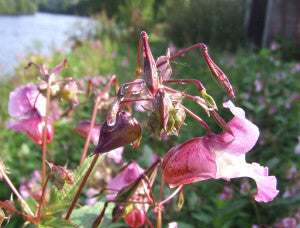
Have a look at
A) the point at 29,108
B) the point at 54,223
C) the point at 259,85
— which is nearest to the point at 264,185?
the point at 54,223

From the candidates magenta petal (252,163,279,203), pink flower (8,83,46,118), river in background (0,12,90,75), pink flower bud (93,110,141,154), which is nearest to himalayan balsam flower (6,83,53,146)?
pink flower (8,83,46,118)

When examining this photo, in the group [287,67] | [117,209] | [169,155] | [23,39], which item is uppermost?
[169,155]

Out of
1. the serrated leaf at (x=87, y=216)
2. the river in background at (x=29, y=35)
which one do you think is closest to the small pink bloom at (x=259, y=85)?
the serrated leaf at (x=87, y=216)

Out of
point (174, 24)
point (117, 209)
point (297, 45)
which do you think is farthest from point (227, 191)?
point (174, 24)

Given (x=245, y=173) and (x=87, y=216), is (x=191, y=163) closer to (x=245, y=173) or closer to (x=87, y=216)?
(x=245, y=173)

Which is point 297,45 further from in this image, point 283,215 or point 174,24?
point 283,215

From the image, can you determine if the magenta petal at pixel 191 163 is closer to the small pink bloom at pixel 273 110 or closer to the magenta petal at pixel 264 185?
the magenta petal at pixel 264 185
